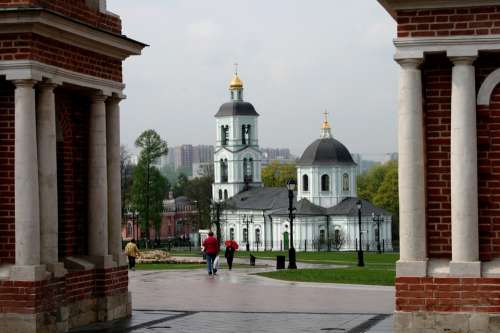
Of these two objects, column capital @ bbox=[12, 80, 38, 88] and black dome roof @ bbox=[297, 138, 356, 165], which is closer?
column capital @ bbox=[12, 80, 38, 88]

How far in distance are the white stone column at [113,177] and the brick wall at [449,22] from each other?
22.6ft

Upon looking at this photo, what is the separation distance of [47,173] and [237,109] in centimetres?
14864

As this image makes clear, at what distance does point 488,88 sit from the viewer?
18.2m

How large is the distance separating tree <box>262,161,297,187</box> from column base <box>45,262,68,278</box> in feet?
556

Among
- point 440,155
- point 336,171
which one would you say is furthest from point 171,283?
point 336,171

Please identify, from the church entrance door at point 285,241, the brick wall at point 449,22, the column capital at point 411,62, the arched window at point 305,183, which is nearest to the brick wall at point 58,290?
the column capital at point 411,62

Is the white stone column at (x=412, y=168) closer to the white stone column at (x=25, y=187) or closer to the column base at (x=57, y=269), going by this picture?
the column base at (x=57, y=269)

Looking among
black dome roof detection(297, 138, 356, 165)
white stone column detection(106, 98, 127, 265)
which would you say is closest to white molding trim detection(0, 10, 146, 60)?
white stone column detection(106, 98, 127, 265)

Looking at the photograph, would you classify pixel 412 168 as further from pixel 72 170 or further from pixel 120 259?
pixel 120 259

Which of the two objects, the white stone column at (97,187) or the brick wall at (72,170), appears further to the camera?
the white stone column at (97,187)

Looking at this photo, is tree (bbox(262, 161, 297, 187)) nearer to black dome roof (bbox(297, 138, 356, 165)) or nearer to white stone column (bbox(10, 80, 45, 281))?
black dome roof (bbox(297, 138, 356, 165))

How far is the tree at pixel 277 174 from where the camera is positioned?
628 ft

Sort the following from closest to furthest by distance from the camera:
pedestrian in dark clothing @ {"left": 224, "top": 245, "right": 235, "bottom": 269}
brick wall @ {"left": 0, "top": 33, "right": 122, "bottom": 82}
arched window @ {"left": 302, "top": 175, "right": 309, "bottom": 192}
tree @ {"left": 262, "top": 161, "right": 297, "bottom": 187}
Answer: brick wall @ {"left": 0, "top": 33, "right": 122, "bottom": 82} → pedestrian in dark clothing @ {"left": 224, "top": 245, "right": 235, "bottom": 269} → arched window @ {"left": 302, "top": 175, "right": 309, "bottom": 192} → tree @ {"left": 262, "top": 161, "right": 297, "bottom": 187}

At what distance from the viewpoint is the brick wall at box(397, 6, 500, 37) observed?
17.9 meters
